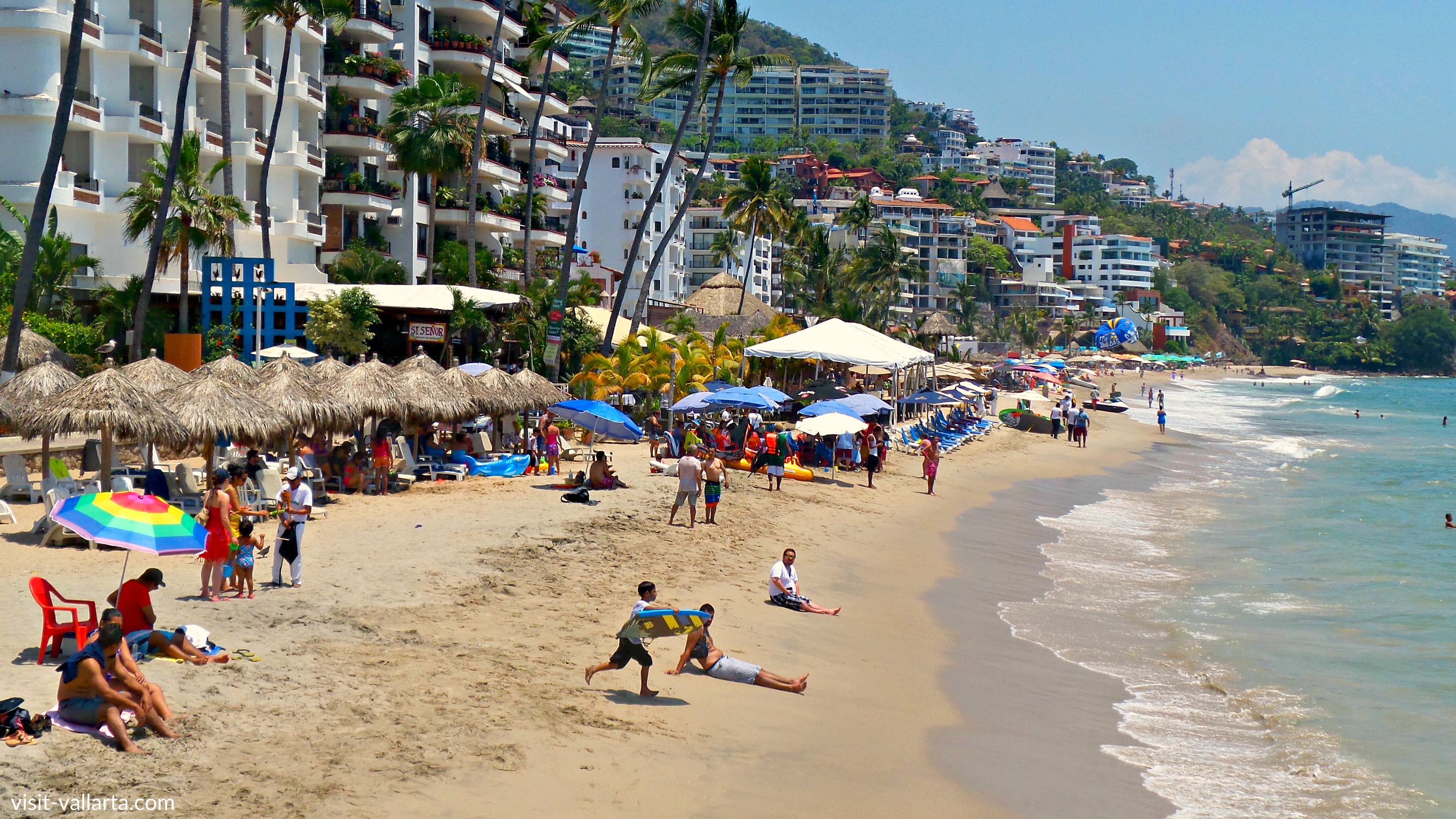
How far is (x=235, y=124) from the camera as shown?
35281 millimetres

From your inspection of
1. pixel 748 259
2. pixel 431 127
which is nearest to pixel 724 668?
pixel 431 127

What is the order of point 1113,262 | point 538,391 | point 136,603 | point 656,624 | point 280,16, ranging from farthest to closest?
1. point 1113,262
2. point 280,16
3. point 538,391
4. point 656,624
5. point 136,603

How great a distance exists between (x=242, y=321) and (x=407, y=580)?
665 inches

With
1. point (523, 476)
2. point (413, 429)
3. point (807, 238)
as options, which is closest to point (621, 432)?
point (523, 476)

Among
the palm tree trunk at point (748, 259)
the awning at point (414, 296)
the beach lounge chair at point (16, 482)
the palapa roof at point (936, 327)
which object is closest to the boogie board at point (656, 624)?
the beach lounge chair at point (16, 482)

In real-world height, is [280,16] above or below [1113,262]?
below

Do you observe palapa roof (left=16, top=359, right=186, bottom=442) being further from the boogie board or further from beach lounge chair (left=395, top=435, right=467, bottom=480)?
the boogie board

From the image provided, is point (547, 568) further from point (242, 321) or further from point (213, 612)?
point (242, 321)

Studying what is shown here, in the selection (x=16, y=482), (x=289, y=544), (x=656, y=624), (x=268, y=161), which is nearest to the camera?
(x=656, y=624)

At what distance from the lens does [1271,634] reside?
14914 millimetres

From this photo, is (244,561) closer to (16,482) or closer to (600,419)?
(16,482)

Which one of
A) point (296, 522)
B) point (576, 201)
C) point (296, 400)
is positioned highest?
point (576, 201)

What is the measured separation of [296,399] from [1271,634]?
1432 cm

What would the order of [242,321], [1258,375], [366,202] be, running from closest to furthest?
[242,321]
[366,202]
[1258,375]
